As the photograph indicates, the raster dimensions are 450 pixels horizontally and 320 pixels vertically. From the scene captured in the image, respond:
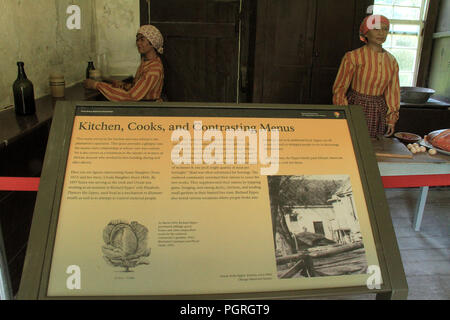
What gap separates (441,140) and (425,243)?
984mm

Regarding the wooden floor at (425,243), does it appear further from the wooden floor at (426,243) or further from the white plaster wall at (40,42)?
the white plaster wall at (40,42)

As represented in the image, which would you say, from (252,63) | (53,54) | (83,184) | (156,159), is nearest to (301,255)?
(156,159)

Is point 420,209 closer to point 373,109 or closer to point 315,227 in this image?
point 373,109

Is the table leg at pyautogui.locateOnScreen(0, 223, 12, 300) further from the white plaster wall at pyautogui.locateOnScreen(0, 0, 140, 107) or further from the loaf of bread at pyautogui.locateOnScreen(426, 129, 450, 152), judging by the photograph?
the loaf of bread at pyautogui.locateOnScreen(426, 129, 450, 152)

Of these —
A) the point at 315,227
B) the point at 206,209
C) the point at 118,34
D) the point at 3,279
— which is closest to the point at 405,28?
the point at 118,34

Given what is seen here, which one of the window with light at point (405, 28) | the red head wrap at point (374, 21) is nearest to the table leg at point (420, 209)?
the red head wrap at point (374, 21)

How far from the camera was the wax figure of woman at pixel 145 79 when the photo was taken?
2926mm

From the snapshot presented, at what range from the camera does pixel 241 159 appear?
41.3 inches

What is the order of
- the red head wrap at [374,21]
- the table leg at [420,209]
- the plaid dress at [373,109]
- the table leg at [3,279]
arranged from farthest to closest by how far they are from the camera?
the table leg at [420,209] → the plaid dress at [373,109] → the red head wrap at [374,21] → the table leg at [3,279]

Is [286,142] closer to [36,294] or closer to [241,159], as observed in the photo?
[241,159]

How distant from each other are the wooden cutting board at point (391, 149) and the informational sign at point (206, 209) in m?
0.90

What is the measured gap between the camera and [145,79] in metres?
2.98

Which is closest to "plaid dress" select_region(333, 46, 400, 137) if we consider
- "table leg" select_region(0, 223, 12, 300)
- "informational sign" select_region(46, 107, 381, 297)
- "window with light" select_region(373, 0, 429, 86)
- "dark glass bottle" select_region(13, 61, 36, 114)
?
"window with light" select_region(373, 0, 429, 86)

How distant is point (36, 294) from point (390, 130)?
93.8 inches
